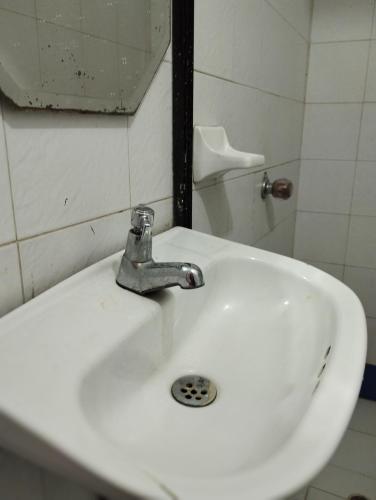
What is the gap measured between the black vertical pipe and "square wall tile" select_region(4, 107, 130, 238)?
17 centimetres

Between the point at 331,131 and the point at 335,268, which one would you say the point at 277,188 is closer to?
the point at 331,131

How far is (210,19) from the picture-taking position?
0.88 meters

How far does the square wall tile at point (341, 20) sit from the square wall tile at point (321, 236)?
2.44 ft

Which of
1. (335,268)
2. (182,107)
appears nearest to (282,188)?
(182,107)

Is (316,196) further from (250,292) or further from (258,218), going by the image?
(250,292)

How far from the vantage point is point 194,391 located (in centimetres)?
59

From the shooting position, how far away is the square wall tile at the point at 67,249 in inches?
21.2

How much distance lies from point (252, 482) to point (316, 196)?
1.73m

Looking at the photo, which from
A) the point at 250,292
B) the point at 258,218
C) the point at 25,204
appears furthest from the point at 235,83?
the point at 25,204

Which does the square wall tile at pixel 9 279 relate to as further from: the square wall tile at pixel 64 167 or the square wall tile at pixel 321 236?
the square wall tile at pixel 321 236

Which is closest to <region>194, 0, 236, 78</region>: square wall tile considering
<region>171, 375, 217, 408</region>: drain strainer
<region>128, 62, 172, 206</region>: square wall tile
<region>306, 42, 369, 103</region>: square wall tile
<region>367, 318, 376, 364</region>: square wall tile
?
<region>128, 62, 172, 206</region>: square wall tile

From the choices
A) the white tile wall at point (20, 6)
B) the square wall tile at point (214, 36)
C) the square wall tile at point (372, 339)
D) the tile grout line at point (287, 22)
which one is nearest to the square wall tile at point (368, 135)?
the tile grout line at point (287, 22)

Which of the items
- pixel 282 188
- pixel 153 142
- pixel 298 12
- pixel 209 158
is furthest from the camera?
pixel 298 12

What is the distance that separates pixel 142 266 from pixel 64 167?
6.9 inches
